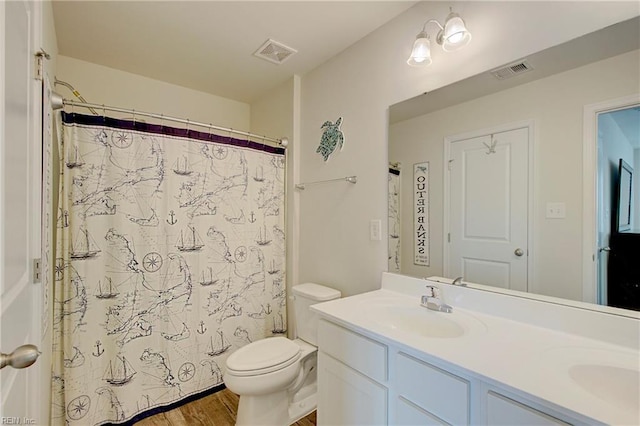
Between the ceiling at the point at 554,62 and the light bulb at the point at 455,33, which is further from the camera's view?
A: the light bulb at the point at 455,33

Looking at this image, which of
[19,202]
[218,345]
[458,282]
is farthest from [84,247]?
[458,282]

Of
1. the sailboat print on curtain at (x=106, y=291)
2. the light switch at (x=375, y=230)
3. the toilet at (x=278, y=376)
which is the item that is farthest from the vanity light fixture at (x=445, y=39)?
the sailboat print on curtain at (x=106, y=291)

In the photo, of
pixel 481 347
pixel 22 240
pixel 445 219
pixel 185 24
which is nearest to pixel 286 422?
pixel 481 347

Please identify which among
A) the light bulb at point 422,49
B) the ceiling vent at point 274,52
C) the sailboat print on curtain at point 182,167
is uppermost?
the ceiling vent at point 274,52

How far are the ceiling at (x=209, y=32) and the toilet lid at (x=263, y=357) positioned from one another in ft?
6.30

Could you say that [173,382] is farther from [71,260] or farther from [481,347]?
[481,347]

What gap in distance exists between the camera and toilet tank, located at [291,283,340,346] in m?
1.90

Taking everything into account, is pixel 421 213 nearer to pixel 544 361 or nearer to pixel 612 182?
pixel 612 182

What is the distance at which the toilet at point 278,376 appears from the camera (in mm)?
1515

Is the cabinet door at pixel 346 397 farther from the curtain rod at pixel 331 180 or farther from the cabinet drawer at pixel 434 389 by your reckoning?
the curtain rod at pixel 331 180

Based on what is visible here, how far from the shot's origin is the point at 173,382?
1873mm

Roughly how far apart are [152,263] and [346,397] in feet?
4.54

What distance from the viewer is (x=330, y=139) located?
6.75 feet

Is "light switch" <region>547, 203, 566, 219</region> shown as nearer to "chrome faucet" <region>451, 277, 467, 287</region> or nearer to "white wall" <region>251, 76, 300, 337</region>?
"chrome faucet" <region>451, 277, 467, 287</region>
